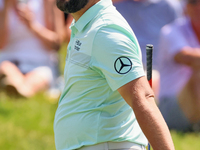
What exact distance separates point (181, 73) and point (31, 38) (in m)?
2.24

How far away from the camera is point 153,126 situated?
1553 mm

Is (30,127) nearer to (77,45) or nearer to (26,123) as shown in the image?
(26,123)

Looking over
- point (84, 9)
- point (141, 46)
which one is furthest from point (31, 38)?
point (84, 9)

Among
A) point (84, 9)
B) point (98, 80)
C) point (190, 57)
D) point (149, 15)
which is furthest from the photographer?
point (149, 15)

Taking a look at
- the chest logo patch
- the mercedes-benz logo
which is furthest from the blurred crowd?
the mercedes-benz logo

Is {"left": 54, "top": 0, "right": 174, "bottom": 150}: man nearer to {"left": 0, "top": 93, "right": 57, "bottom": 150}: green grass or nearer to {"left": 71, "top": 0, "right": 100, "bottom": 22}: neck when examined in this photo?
{"left": 71, "top": 0, "right": 100, "bottom": 22}: neck

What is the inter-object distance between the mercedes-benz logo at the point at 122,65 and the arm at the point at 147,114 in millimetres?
61

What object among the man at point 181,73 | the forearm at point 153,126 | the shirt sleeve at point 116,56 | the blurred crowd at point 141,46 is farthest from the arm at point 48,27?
the forearm at point 153,126

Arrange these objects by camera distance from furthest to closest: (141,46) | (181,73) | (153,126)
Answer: (141,46) → (181,73) → (153,126)

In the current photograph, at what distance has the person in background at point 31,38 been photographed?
17.4 ft

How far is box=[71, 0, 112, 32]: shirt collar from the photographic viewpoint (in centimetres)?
182

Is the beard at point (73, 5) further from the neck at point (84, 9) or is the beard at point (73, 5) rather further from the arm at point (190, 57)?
the arm at point (190, 57)

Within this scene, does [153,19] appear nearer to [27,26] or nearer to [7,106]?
[27,26]

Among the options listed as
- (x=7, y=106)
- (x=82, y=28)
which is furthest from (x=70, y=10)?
(x=7, y=106)
